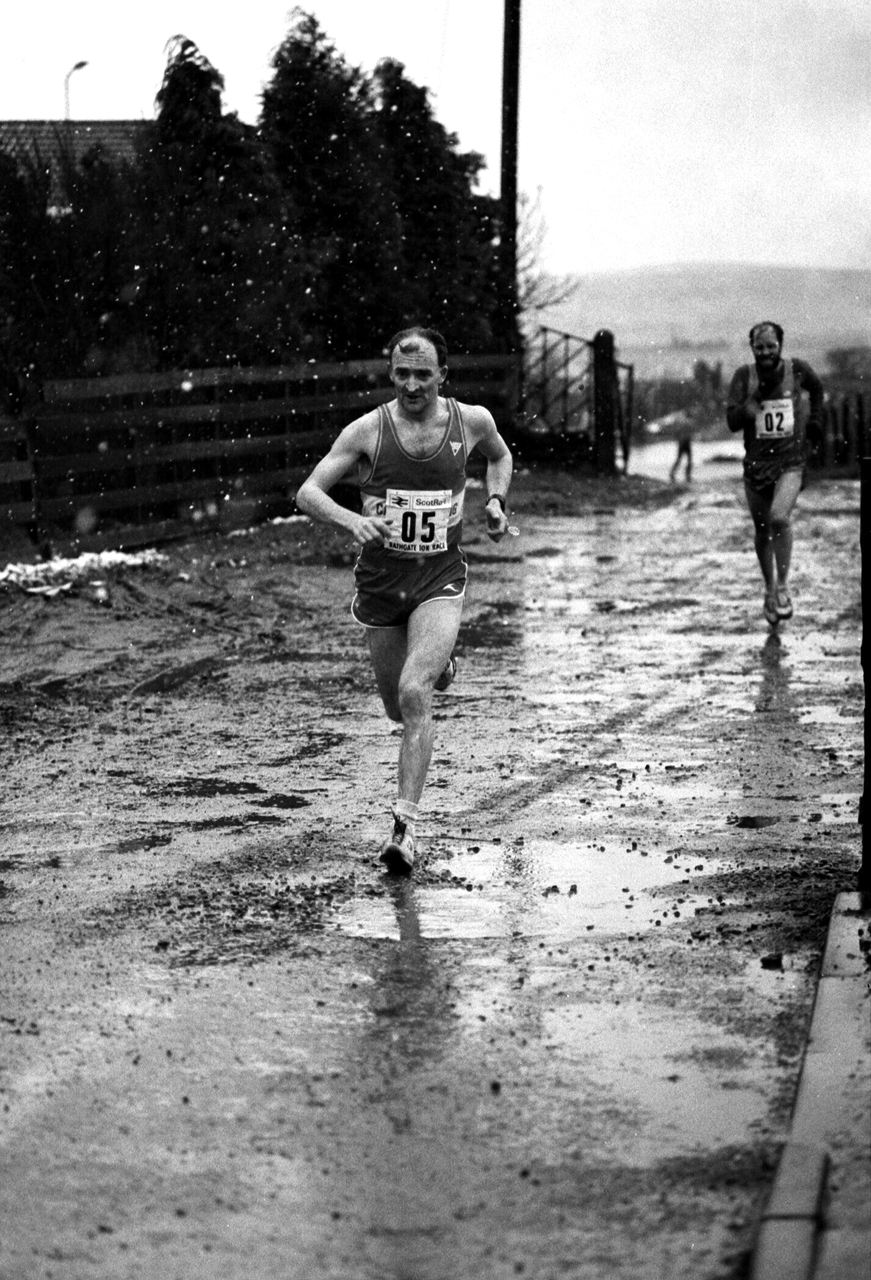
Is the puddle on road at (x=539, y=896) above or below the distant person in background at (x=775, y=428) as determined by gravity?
below

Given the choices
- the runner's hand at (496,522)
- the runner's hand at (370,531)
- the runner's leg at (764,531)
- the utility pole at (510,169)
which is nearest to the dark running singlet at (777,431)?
the runner's leg at (764,531)

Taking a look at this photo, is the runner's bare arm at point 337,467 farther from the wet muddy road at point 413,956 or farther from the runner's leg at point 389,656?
the wet muddy road at point 413,956

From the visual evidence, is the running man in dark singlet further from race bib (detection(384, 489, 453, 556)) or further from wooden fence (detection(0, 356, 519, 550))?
wooden fence (detection(0, 356, 519, 550))

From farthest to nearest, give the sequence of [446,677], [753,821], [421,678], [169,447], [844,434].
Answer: [844,434], [169,447], [446,677], [753,821], [421,678]

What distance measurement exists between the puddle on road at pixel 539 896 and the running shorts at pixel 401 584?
92 centimetres

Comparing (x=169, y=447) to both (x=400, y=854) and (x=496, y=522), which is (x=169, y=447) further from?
(x=400, y=854)

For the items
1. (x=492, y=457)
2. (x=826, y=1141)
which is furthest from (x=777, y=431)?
(x=826, y=1141)

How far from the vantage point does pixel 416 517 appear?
768 cm

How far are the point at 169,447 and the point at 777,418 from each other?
771 centimetres

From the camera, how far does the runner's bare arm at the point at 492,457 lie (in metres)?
7.75

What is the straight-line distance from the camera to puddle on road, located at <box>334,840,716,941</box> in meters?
6.38

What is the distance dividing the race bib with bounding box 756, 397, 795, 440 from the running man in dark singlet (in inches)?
240

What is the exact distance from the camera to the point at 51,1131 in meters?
4.62

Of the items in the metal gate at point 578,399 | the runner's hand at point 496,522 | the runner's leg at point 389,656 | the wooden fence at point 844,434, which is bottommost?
the wooden fence at point 844,434
